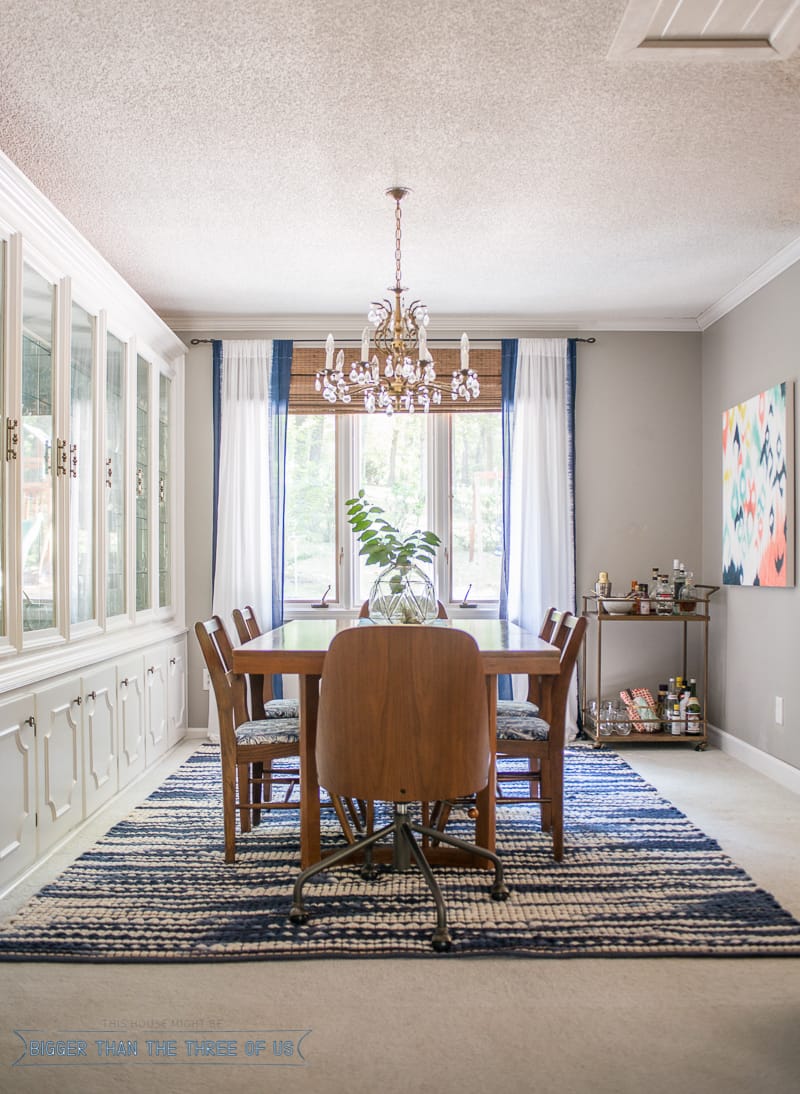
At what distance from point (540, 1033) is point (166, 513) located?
3908 mm

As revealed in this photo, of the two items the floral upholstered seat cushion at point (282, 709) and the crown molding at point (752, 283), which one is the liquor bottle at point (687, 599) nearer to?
the crown molding at point (752, 283)

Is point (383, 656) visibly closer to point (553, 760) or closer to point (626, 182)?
point (553, 760)

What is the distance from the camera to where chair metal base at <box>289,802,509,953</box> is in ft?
8.09

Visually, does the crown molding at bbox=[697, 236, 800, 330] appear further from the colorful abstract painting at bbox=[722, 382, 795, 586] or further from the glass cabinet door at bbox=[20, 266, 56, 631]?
the glass cabinet door at bbox=[20, 266, 56, 631]

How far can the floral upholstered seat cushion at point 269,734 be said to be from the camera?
10.2 feet

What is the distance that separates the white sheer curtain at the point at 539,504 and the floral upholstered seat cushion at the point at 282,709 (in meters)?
Answer: 1.95

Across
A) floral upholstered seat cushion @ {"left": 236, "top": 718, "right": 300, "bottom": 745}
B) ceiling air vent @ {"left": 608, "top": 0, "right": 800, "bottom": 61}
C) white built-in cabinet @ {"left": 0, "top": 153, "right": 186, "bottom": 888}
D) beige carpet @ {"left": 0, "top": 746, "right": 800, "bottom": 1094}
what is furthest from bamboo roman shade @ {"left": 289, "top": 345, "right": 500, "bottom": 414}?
beige carpet @ {"left": 0, "top": 746, "right": 800, "bottom": 1094}

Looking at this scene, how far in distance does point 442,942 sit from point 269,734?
102 cm

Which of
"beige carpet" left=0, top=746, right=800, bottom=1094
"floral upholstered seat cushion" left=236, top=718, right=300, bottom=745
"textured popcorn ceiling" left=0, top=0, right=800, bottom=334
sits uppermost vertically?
"textured popcorn ceiling" left=0, top=0, right=800, bottom=334

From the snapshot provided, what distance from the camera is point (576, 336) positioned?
559cm

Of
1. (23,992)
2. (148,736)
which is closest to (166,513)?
(148,736)

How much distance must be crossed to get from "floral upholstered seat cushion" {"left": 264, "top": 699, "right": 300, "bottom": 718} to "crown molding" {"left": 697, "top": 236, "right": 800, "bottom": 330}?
3179 millimetres

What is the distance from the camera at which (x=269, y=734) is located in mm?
3131

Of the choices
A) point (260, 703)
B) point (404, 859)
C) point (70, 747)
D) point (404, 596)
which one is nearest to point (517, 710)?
point (404, 596)
